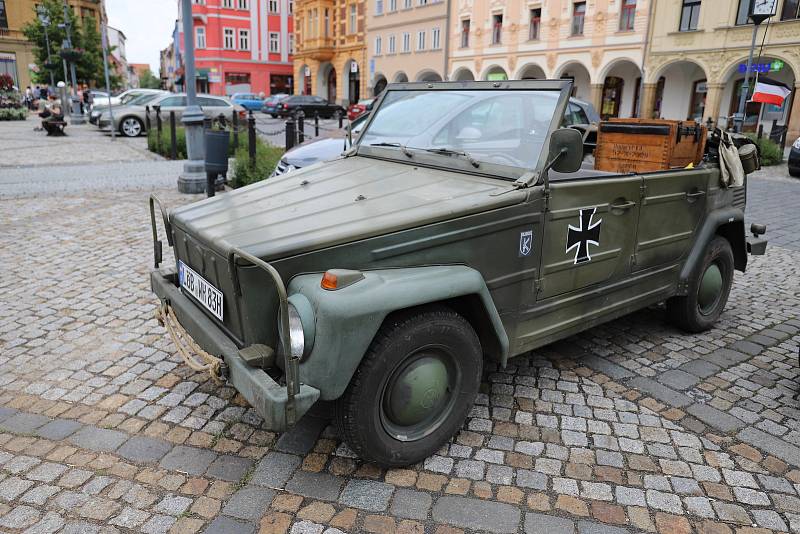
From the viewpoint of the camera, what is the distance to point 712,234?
4.73m

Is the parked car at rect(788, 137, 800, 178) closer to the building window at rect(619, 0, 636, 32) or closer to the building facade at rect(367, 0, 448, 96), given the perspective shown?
the building window at rect(619, 0, 636, 32)

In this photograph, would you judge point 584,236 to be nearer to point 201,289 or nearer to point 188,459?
point 201,289

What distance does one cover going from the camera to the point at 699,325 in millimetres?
4957

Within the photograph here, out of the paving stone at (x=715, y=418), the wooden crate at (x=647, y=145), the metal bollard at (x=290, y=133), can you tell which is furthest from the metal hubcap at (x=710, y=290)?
the metal bollard at (x=290, y=133)

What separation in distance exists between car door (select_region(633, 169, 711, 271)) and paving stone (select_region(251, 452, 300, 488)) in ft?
8.60

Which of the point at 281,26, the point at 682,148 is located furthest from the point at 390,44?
the point at 682,148

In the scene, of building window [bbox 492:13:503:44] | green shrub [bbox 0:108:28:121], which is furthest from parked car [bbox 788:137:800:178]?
green shrub [bbox 0:108:28:121]

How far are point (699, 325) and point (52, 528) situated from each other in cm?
463

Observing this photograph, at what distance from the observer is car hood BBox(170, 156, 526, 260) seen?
281cm

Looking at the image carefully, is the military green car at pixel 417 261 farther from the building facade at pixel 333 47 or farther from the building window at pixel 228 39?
the building window at pixel 228 39

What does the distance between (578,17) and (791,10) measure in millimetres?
9904

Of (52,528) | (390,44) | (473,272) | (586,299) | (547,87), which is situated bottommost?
(52,528)

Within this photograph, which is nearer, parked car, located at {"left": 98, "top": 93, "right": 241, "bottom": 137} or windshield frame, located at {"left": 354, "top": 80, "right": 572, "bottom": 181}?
windshield frame, located at {"left": 354, "top": 80, "right": 572, "bottom": 181}

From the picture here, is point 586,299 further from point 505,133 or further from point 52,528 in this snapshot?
point 52,528
